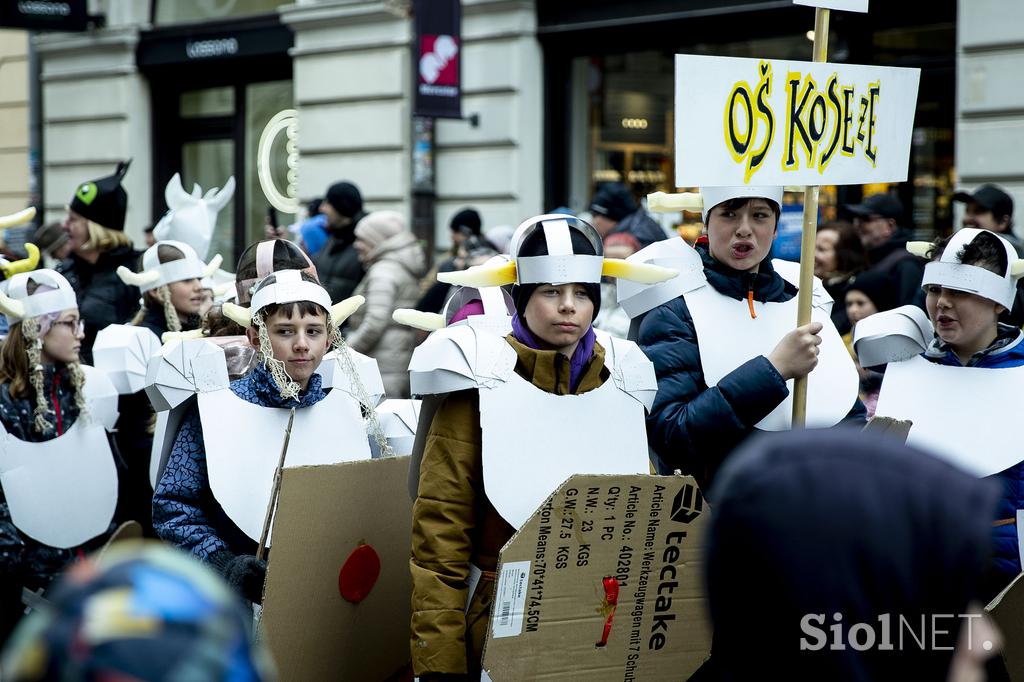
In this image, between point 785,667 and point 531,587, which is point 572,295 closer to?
point 531,587

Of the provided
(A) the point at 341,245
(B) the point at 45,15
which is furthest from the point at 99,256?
(B) the point at 45,15

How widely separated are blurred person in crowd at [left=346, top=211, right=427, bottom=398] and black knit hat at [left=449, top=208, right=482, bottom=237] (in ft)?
5.01

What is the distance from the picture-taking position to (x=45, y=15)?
1451 cm

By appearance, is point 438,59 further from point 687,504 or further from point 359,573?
point 687,504

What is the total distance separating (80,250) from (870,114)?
4.18 m

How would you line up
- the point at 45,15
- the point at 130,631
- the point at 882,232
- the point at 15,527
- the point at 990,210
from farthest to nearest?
the point at 45,15 → the point at 882,232 → the point at 990,210 → the point at 15,527 → the point at 130,631

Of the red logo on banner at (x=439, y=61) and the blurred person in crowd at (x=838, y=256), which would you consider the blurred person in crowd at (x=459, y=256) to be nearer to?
the blurred person in crowd at (x=838, y=256)

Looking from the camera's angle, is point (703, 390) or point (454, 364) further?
point (703, 390)

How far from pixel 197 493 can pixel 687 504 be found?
1.37 m

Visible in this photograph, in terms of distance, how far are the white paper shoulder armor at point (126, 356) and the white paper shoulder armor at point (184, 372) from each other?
4.26 ft

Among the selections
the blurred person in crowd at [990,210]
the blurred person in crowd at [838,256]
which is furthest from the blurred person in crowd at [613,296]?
the blurred person in crowd at [990,210]

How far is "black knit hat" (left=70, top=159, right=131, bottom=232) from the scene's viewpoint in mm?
6719

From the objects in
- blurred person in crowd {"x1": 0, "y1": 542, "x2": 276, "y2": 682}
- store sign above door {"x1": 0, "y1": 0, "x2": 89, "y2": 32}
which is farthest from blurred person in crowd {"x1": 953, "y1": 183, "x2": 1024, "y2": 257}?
store sign above door {"x1": 0, "y1": 0, "x2": 89, "y2": 32}

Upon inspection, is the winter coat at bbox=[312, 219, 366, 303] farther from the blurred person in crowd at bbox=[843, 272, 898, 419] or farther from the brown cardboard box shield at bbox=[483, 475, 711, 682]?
the brown cardboard box shield at bbox=[483, 475, 711, 682]
